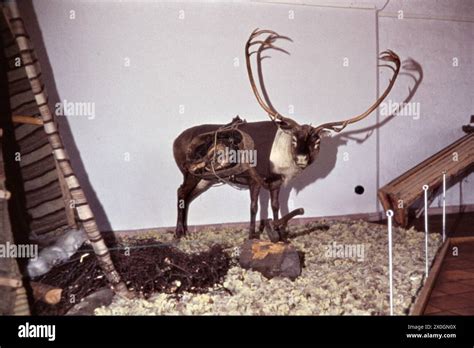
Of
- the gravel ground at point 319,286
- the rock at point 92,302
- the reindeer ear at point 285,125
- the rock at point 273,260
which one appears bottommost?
the gravel ground at point 319,286

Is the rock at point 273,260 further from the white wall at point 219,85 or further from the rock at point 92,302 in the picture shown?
the white wall at point 219,85

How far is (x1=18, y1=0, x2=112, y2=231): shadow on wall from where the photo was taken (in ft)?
13.7

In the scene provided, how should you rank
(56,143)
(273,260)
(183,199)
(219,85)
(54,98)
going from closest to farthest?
(56,143) < (273,260) < (54,98) < (183,199) < (219,85)

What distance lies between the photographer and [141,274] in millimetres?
2990

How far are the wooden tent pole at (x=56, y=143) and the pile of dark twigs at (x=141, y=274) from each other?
0.15m

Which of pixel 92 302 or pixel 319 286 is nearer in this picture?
pixel 92 302

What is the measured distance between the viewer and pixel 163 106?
15.2ft

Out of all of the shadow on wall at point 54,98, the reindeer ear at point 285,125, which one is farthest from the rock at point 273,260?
the shadow on wall at point 54,98

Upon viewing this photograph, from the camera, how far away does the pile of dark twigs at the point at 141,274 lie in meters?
2.84

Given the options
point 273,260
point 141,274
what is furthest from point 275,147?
point 141,274

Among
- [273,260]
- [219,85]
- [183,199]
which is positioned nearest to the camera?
[273,260]

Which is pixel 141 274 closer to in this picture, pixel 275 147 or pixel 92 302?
pixel 92 302

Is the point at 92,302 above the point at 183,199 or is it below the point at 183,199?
below

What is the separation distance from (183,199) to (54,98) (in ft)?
4.78
